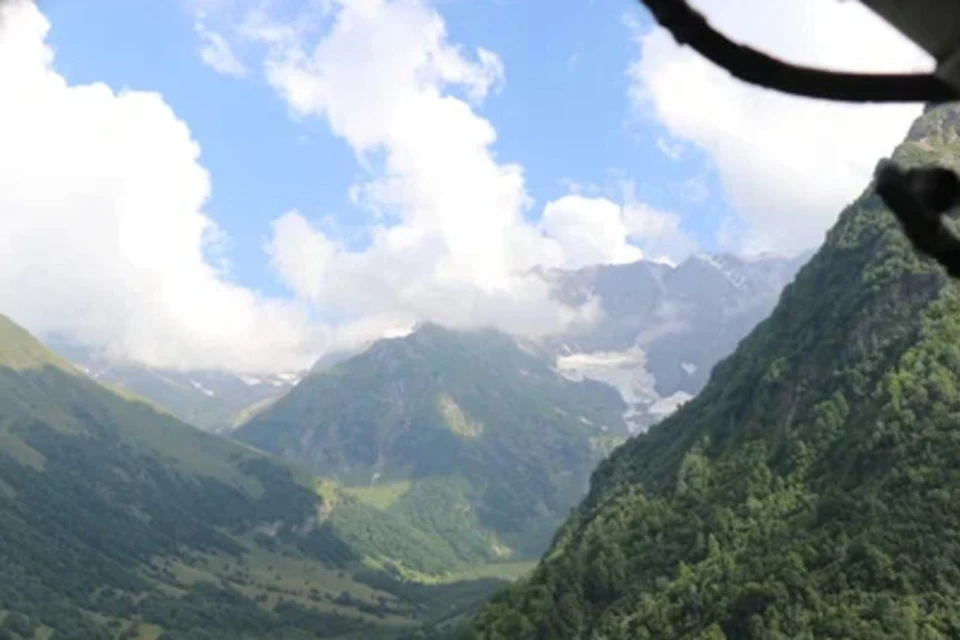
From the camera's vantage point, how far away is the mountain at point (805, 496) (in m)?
92.2

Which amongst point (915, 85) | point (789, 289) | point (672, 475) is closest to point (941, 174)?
point (915, 85)

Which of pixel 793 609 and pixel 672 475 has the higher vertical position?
pixel 672 475

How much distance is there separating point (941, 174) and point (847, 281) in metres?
173

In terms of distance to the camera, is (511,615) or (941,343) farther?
(941,343)

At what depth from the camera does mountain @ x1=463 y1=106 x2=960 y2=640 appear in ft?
303

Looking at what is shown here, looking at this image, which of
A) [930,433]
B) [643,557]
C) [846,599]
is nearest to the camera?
[846,599]

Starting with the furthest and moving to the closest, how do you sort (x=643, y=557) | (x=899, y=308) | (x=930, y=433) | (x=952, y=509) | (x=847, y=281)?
(x=847, y=281) < (x=899, y=308) < (x=643, y=557) < (x=930, y=433) < (x=952, y=509)

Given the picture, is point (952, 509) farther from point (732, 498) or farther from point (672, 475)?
point (672, 475)

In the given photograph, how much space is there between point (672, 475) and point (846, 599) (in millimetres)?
59244

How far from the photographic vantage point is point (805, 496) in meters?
120

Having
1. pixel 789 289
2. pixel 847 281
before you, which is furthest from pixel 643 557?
pixel 789 289

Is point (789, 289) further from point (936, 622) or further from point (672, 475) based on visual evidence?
point (936, 622)

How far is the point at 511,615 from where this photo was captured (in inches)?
4496

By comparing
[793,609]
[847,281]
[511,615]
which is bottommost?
[511,615]
